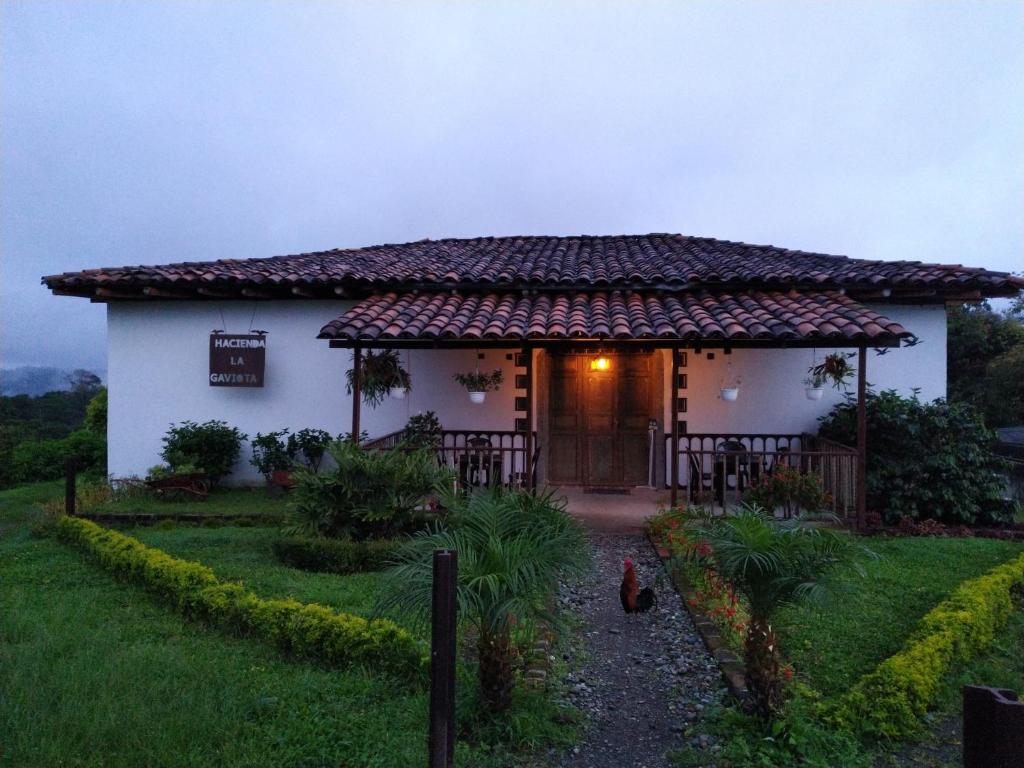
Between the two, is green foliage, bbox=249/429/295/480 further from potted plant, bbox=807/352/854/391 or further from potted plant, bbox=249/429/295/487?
potted plant, bbox=807/352/854/391

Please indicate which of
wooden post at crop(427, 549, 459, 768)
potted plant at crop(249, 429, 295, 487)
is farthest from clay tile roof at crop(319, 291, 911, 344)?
wooden post at crop(427, 549, 459, 768)

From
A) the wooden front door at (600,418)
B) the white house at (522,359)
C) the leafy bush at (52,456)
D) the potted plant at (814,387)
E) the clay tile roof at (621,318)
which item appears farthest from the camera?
the leafy bush at (52,456)

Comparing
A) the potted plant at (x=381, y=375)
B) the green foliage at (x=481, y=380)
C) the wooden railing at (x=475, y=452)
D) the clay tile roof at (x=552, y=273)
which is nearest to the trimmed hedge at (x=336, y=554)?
the wooden railing at (x=475, y=452)

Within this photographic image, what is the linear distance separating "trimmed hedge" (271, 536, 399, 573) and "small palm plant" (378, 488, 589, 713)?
8.17ft

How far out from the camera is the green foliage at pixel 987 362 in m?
14.5

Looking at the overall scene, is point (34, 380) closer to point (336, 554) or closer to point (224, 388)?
point (224, 388)

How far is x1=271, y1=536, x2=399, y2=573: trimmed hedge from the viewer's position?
560 centimetres

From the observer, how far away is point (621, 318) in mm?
7363

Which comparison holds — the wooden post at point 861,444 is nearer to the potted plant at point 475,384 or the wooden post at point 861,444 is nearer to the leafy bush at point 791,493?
the leafy bush at point 791,493

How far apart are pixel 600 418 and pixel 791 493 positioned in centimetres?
363

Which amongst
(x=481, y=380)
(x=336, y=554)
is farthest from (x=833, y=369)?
(x=336, y=554)

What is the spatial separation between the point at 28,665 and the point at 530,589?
3.12 meters

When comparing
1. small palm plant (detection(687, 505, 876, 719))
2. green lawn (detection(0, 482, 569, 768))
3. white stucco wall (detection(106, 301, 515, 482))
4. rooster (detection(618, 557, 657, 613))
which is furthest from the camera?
white stucco wall (detection(106, 301, 515, 482))

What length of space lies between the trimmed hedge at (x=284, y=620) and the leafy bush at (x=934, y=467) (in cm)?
663
